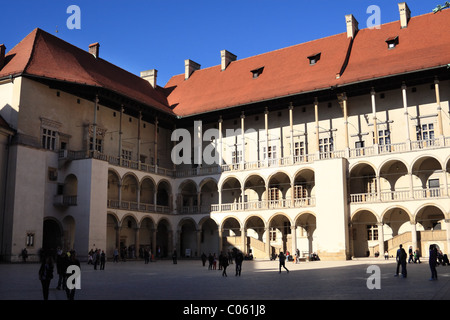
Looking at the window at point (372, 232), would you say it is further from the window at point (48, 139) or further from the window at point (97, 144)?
the window at point (48, 139)

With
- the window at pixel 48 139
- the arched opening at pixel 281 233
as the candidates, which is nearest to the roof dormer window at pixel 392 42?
the arched opening at pixel 281 233

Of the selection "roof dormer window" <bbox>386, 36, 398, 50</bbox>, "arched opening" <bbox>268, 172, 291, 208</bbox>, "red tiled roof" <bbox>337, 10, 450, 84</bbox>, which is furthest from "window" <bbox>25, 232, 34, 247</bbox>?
"roof dormer window" <bbox>386, 36, 398, 50</bbox>

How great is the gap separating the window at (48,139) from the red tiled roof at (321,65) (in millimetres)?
11309

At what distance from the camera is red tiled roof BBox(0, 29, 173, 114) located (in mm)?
32062

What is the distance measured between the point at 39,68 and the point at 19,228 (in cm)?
1042

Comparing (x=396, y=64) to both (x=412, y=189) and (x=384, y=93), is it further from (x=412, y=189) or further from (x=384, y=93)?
(x=412, y=189)

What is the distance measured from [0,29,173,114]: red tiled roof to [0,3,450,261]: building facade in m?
0.14

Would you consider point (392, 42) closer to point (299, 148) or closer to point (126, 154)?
point (299, 148)

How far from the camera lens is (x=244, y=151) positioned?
3959 cm

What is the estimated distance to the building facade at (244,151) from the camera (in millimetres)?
30828

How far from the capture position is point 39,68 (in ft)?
105

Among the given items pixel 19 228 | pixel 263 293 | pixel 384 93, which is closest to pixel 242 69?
pixel 384 93

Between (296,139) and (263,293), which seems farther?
(296,139)

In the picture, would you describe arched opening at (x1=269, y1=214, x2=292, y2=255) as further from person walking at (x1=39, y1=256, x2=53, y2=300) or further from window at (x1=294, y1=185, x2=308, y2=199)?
person walking at (x1=39, y1=256, x2=53, y2=300)
